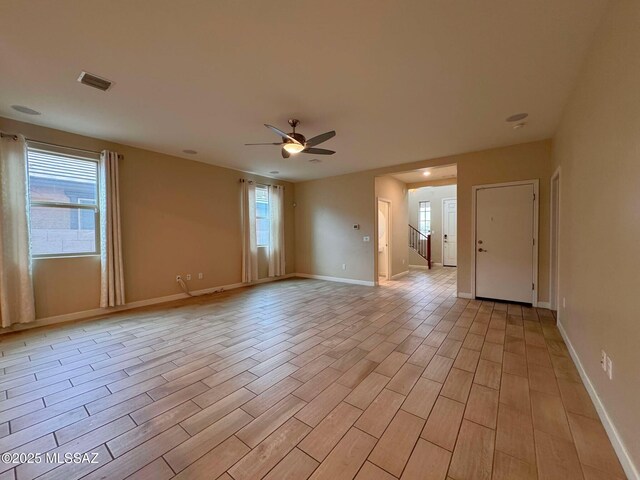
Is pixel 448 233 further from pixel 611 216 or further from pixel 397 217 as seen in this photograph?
pixel 611 216

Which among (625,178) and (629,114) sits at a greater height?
(629,114)

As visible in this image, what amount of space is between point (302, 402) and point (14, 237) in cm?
435

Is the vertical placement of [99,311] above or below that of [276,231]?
below

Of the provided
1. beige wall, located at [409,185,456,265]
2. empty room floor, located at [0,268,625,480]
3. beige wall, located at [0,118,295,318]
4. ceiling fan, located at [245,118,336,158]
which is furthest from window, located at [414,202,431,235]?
Result: ceiling fan, located at [245,118,336,158]

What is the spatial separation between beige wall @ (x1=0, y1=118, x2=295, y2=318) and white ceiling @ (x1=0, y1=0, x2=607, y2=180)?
34.2 inches

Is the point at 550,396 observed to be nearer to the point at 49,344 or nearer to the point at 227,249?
the point at 49,344

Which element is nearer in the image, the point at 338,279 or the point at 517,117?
the point at 517,117

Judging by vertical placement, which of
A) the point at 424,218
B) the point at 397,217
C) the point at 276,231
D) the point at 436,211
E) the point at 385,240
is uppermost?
the point at 436,211

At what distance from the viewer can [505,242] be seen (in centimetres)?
450

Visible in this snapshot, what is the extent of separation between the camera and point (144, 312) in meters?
4.28

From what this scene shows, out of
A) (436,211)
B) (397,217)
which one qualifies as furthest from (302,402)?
(436,211)

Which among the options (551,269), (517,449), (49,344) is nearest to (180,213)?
(49,344)

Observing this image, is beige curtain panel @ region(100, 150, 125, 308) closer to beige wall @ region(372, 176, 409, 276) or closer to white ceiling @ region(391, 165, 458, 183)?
beige wall @ region(372, 176, 409, 276)

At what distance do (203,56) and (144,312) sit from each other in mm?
3951
